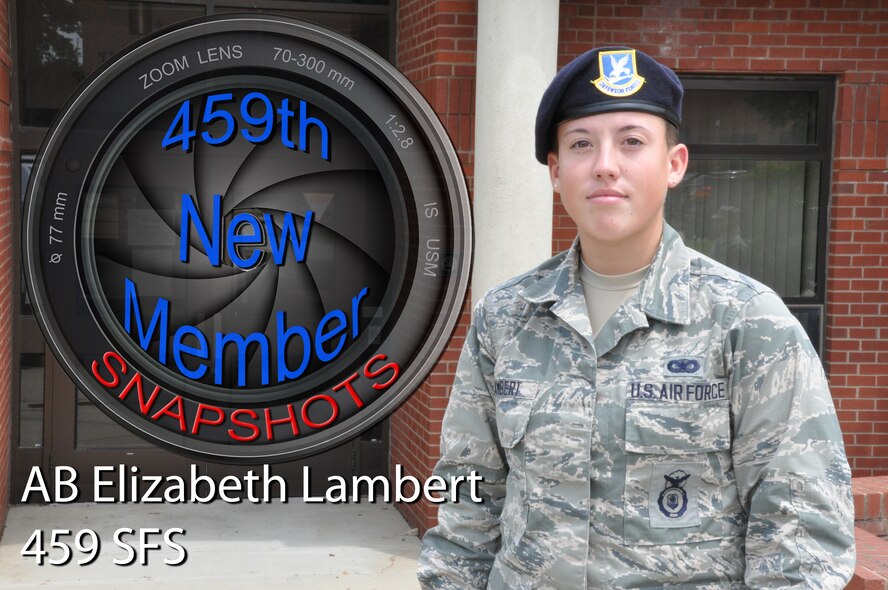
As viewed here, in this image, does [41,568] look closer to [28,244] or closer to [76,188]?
[28,244]

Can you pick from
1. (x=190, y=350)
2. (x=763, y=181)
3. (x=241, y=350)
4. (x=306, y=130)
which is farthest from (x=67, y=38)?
(x=763, y=181)

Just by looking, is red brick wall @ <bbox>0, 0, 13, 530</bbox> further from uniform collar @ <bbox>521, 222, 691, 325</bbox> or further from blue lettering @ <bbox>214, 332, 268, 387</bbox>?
uniform collar @ <bbox>521, 222, 691, 325</bbox>

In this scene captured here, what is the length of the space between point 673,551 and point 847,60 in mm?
5007

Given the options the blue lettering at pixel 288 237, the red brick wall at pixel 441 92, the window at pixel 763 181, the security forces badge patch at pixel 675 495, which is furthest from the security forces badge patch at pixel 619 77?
the blue lettering at pixel 288 237

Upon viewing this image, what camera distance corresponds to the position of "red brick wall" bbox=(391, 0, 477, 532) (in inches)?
217

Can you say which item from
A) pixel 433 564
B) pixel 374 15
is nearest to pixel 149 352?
pixel 374 15

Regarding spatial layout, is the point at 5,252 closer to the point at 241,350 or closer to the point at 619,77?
the point at 241,350

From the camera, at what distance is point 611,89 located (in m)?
1.83

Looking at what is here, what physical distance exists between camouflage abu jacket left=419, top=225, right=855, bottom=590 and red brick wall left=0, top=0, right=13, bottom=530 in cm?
454

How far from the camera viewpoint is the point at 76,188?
255 inches

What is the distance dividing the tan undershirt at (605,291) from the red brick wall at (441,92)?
3.68m

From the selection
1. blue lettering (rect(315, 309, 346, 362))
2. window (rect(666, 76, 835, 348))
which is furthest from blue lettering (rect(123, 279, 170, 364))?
window (rect(666, 76, 835, 348))

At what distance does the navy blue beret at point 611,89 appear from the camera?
1.83 meters

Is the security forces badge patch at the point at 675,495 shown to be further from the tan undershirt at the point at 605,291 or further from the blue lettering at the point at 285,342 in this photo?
the blue lettering at the point at 285,342
